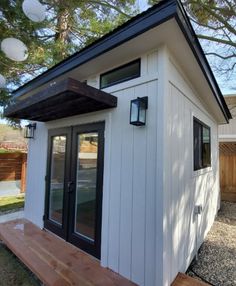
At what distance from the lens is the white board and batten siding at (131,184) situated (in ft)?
8.56

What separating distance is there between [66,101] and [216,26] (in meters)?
6.66

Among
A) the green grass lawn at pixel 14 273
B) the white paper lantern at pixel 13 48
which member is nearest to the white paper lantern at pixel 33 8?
the white paper lantern at pixel 13 48

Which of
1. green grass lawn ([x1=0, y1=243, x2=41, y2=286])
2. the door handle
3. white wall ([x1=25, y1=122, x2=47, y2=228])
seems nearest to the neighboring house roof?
white wall ([x1=25, y1=122, x2=47, y2=228])

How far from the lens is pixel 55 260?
3.15m

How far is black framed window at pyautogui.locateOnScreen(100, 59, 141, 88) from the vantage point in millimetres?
2981

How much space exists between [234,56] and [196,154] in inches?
241

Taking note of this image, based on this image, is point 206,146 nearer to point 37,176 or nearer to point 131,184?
point 131,184

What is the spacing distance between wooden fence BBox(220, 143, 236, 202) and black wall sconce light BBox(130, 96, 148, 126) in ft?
24.4

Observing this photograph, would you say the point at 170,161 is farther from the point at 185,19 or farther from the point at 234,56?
the point at 234,56

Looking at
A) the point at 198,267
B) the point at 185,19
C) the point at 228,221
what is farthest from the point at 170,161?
the point at 228,221

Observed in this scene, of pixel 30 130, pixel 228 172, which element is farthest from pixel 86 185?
pixel 228 172

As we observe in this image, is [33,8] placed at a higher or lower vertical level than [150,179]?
higher

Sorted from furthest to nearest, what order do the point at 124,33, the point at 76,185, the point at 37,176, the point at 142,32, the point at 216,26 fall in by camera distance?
the point at 216,26, the point at 37,176, the point at 76,185, the point at 124,33, the point at 142,32

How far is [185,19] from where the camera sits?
2229mm
